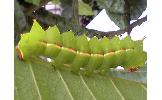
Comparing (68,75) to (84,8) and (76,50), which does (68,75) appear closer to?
(76,50)

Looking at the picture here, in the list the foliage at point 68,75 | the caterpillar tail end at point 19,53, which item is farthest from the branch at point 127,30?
the caterpillar tail end at point 19,53

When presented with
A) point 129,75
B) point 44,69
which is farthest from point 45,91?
point 129,75

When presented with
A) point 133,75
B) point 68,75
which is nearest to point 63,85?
point 68,75

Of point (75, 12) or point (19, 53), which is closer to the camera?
point (19, 53)

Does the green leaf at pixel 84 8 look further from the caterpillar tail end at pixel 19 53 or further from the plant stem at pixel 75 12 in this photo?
the caterpillar tail end at pixel 19 53

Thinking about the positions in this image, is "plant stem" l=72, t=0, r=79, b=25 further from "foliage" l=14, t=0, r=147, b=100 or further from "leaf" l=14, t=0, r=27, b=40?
"leaf" l=14, t=0, r=27, b=40
